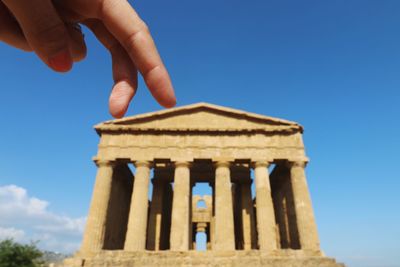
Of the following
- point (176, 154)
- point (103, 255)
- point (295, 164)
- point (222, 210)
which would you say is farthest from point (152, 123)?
point (295, 164)

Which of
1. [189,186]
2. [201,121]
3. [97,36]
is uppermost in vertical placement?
[201,121]

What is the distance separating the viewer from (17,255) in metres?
22.2

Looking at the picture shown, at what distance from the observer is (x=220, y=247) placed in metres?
17.6

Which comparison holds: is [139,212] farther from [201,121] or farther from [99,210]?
[201,121]

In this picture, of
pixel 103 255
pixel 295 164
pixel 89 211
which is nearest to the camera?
pixel 103 255

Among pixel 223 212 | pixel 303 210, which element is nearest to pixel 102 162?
pixel 223 212

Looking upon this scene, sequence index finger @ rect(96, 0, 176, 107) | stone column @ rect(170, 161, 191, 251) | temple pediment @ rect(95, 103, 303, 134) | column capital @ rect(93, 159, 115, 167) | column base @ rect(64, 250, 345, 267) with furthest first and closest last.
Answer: temple pediment @ rect(95, 103, 303, 134) → column capital @ rect(93, 159, 115, 167) → stone column @ rect(170, 161, 191, 251) → column base @ rect(64, 250, 345, 267) → index finger @ rect(96, 0, 176, 107)

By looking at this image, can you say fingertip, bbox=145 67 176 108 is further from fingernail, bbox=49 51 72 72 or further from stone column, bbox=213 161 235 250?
stone column, bbox=213 161 235 250

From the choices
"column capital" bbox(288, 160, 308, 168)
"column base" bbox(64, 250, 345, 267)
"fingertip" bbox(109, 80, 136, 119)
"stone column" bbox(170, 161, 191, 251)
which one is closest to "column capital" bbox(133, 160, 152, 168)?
"stone column" bbox(170, 161, 191, 251)

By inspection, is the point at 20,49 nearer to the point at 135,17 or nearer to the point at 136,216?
the point at 135,17

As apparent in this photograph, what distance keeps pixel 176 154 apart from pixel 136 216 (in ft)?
15.9

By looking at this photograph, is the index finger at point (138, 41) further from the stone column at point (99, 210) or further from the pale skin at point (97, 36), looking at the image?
the stone column at point (99, 210)

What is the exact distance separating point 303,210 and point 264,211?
8.27ft

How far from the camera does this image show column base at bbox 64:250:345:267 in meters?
15.5
